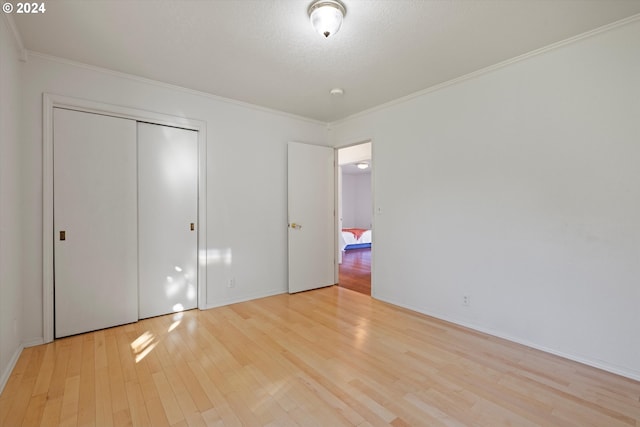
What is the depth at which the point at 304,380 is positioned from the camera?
2088 millimetres

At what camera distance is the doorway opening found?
5.12 metres

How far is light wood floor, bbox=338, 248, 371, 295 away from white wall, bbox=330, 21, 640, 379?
98cm

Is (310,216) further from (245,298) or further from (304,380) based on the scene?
(304,380)

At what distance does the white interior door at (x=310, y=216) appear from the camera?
13.8 ft

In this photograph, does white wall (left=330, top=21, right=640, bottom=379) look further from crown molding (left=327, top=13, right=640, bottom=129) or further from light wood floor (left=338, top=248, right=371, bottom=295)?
light wood floor (left=338, top=248, right=371, bottom=295)

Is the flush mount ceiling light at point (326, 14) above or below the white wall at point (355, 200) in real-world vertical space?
above

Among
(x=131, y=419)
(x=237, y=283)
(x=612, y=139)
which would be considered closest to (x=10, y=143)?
(x=131, y=419)

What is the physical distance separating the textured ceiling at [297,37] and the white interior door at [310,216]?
4.20ft

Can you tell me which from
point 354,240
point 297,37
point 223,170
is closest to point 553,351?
point 297,37

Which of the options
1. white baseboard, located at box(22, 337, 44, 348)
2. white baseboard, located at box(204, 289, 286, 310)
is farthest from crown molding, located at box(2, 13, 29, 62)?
white baseboard, located at box(204, 289, 286, 310)

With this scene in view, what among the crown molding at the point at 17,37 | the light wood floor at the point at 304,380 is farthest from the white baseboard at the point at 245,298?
the crown molding at the point at 17,37

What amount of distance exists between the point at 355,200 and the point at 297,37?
889cm

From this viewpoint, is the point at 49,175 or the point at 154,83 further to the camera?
the point at 154,83

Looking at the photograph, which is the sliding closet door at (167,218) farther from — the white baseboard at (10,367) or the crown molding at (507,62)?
the crown molding at (507,62)
